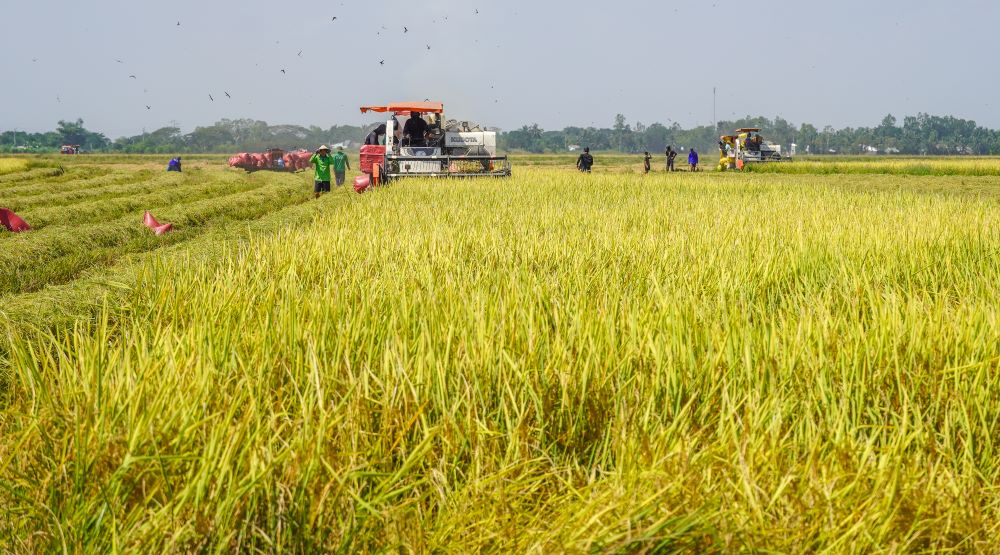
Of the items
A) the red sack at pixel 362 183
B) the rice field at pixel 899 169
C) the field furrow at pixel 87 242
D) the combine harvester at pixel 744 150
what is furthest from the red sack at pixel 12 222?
the combine harvester at pixel 744 150

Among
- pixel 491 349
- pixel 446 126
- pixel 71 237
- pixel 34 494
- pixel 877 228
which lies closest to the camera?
pixel 34 494

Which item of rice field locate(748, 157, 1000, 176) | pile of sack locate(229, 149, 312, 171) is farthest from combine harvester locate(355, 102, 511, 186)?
pile of sack locate(229, 149, 312, 171)

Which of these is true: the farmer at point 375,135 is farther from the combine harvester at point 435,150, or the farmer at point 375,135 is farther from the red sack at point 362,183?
the red sack at point 362,183

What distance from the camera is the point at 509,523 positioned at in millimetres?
1734

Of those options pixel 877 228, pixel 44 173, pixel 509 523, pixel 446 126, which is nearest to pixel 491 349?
pixel 509 523

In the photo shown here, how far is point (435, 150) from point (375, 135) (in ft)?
12.6

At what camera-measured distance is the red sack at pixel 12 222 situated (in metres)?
11.1

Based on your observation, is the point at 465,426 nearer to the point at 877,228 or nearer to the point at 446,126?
the point at 877,228

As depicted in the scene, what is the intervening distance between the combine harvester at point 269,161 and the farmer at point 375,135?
22.2m

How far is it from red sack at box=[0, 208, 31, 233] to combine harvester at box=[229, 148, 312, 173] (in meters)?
34.5

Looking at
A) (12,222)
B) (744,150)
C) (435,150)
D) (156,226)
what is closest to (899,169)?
(744,150)

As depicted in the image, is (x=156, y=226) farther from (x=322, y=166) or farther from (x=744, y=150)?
(x=744, y=150)

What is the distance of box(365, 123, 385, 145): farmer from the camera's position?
2380 centimetres

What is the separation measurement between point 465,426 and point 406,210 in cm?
734
